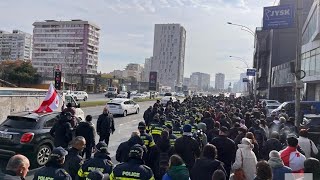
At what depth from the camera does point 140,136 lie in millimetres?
8117

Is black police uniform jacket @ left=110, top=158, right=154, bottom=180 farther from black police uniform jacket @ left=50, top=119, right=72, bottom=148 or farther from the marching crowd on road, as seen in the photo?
black police uniform jacket @ left=50, top=119, right=72, bottom=148

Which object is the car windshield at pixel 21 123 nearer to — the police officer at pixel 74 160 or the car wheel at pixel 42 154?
the car wheel at pixel 42 154

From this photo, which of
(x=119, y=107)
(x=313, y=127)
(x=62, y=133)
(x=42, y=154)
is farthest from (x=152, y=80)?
(x=62, y=133)

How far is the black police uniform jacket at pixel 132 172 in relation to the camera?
198 inches

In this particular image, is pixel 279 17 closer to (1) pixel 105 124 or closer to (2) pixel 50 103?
(1) pixel 105 124

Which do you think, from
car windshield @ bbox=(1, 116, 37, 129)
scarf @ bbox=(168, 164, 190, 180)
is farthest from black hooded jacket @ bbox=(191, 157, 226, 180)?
car windshield @ bbox=(1, 116, 37, 129)

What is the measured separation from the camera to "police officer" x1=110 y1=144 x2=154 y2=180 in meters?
5.03

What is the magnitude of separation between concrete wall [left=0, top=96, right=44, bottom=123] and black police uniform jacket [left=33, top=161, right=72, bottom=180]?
14.0m

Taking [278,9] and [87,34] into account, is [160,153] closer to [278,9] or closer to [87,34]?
[278,9]

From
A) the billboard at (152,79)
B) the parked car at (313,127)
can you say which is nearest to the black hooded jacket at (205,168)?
the parked car at (313,127)

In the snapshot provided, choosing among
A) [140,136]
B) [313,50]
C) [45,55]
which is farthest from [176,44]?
[140,136]

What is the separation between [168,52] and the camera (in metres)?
166

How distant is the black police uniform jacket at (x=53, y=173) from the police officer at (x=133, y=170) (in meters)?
0.67

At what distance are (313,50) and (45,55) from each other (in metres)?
142
